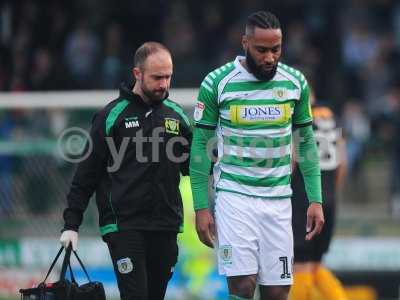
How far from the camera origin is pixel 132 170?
7617 millimetres

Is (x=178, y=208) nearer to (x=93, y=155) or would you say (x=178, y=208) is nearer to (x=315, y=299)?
(x=93, y=155)

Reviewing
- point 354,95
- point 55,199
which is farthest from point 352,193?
point 55,199

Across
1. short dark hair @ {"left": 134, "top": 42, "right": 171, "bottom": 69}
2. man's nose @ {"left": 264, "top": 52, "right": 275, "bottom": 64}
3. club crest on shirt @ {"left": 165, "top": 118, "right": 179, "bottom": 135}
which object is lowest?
club crest on shirt @ {"left": 165, "top": 118, "right": 179, "bottom": 135}

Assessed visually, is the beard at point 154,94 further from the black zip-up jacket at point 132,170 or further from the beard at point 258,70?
the beard at point 258,70

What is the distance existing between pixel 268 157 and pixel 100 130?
1115 mm

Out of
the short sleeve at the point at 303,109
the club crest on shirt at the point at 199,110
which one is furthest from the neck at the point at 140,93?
the short sleeve at the point at 303,109

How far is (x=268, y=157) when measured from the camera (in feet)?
24.2

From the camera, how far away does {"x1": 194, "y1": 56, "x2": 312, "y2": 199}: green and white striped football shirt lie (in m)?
7.36

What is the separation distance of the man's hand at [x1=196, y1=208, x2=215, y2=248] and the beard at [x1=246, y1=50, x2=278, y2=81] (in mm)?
893

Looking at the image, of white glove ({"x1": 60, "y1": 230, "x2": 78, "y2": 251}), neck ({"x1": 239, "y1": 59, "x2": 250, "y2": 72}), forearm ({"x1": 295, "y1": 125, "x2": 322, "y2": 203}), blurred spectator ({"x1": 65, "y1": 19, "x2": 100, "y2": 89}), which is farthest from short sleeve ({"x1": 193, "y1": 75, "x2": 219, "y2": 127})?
blurred spectator ({"x1": 65, "y1": 19, "x2": 100, "y2": 89})

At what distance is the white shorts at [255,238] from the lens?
731 cm

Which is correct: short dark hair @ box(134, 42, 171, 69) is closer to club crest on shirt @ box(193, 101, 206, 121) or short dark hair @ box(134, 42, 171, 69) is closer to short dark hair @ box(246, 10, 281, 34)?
club crest on shirt @ box(193, 101, 206, 121)

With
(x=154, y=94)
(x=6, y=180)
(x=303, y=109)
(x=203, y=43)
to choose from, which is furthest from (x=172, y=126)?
(x=203, y=43)

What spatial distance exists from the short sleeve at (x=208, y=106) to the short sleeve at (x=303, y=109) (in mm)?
517
